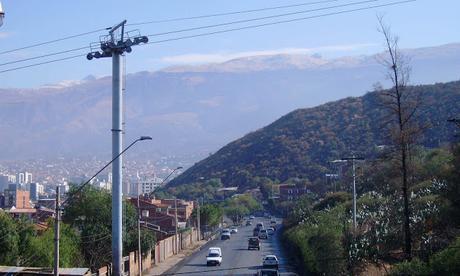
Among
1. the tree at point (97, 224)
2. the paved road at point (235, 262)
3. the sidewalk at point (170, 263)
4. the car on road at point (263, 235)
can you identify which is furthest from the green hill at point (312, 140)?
the tree at point (97, 224)

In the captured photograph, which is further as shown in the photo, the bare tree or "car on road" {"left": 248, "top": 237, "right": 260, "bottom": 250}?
"car on road" {"left": 248, "top": 237, "right": 260, "bottom": 250}

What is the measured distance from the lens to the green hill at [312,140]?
118 meters

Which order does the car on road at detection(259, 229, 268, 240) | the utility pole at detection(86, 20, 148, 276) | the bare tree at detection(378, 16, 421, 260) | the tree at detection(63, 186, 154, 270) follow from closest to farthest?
the bare tree at detection(378, 16, 421, 260) < the utility pole at detection(86, 20, 148, 276) < the tree at detection(63, 186, 154, 270) < the car on road at detection(259, 229, 268, 240)

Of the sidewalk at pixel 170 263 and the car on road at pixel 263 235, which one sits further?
the car on road at pixel 263 235

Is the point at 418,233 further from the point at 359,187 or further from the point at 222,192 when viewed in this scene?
the point at 222,192

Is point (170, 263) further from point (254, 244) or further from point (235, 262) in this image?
point (254, 244)

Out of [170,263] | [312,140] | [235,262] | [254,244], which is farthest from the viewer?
[312,140]

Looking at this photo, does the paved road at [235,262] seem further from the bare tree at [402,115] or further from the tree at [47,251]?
the bare tree at [402,115]

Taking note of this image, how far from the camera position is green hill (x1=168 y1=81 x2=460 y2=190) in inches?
4638

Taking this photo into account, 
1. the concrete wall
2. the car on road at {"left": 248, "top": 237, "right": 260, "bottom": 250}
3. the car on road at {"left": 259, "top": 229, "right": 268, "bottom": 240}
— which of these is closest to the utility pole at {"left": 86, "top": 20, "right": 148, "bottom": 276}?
the concrete wall

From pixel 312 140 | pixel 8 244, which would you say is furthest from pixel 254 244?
pixel 312 140

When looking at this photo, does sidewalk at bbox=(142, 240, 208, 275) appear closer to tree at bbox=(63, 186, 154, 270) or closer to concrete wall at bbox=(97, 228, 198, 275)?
concrete wall at bbox=(97, 228, 198, 275)

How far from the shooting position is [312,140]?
14538 cm

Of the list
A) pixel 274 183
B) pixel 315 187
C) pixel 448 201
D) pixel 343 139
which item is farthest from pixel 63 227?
pixel 274 183
